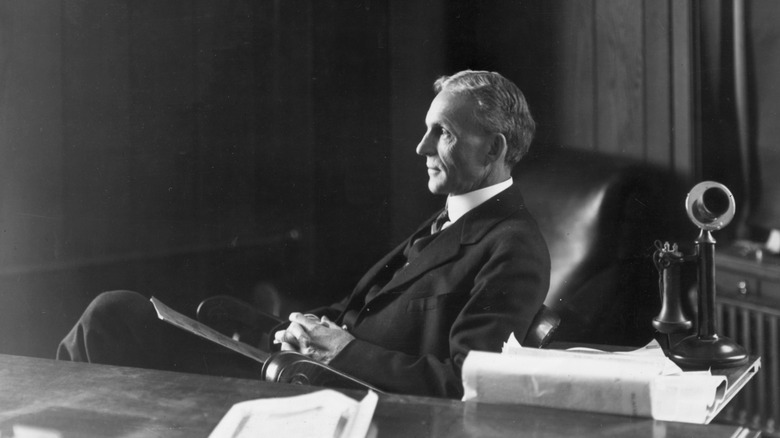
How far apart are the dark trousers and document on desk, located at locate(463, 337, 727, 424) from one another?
3.34ft

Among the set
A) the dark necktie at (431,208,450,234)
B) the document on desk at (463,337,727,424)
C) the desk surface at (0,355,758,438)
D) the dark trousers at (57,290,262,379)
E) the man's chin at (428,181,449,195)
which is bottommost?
the dark trousers at (57,290,262,379)

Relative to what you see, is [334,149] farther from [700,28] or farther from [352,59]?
[700,28]

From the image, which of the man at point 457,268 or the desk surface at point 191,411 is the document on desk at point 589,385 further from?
the man at point 457,268

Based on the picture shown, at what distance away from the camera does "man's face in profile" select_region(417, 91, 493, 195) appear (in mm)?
1629

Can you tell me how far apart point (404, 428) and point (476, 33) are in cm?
94

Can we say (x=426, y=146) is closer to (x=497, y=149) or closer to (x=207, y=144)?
(x=497, y=149)

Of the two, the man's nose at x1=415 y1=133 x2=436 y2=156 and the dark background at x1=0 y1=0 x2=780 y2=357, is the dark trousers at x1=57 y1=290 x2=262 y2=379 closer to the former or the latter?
the dark background at x1=0 y1=0 x2=780 y2=357

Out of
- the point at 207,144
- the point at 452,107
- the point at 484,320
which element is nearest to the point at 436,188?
the point at 452,107

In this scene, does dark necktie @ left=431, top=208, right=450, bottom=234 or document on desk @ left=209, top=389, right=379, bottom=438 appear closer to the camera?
document on desk @ left=209, top=389, right=379, bottom=438

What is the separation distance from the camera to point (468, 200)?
169 centimetres

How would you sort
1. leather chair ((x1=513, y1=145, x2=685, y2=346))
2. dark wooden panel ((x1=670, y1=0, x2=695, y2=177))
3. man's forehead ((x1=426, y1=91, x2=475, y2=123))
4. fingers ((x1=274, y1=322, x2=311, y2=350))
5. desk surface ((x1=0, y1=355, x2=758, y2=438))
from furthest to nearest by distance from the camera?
fingers ((x1=274, y1=322, x2=311, y2=350))
man's forehead ((x1=426, y1=91, x2=475, y2=123))
leather chair ((x1=513, y1=145, x2=685, y2=346))
dark wooden panel ((x1=670, y1=0, x2=695, y2=177))
desk surface ((x1=0, y1=355, x2=758, y2=438))

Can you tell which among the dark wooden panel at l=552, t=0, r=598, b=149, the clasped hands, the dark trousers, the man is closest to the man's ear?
the man

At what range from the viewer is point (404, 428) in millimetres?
943

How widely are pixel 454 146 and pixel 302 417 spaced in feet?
2.68
